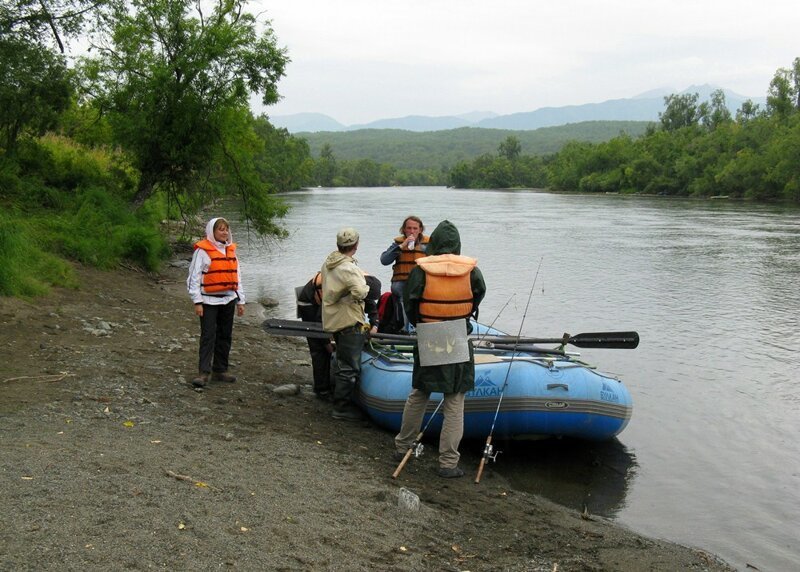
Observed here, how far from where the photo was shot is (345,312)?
712cm

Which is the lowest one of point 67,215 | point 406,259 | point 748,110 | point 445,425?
point 445,425

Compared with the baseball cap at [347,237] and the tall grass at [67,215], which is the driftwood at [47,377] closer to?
the baseball cap at [347,237]

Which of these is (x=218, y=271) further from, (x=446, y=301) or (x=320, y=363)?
(x=446, y=301)

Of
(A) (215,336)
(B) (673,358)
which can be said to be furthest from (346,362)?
(B) (673,358)

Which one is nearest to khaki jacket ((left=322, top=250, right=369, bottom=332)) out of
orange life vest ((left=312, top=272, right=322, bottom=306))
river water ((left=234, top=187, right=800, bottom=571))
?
orange life vest ((left=312, top=272, right=322, bottom=306))

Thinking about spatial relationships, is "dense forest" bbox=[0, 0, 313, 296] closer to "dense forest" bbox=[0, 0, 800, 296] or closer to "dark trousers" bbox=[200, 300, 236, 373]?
"dense forest" bbox=[0, 0, 800, 296]

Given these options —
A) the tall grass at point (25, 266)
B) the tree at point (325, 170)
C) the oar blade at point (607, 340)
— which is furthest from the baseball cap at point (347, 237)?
the tree at point (325, 170)

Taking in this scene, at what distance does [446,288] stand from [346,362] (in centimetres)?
185

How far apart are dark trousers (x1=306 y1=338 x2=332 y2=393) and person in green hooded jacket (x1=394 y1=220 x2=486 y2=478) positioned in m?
2.02

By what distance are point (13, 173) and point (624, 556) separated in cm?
1514

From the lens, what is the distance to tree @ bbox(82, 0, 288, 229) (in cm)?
1778

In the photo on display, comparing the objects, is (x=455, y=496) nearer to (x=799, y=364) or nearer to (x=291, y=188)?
(x=799, y=364)

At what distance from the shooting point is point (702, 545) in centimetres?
598

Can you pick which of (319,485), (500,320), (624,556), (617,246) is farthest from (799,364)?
(617,246)
